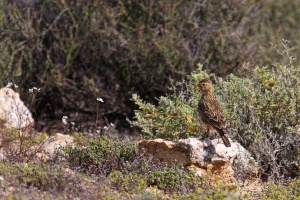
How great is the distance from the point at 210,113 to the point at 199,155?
458 millimetres

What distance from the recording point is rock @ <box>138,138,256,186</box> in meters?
7.72

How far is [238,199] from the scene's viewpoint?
6.38 m

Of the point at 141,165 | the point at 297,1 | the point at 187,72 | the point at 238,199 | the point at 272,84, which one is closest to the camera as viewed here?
the point at 238,199

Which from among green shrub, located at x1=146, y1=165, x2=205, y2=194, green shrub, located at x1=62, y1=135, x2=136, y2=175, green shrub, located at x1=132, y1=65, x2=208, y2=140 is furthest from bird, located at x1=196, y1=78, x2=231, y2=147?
green shrub, located at x1=62, y1=135, x2=136, y2=175

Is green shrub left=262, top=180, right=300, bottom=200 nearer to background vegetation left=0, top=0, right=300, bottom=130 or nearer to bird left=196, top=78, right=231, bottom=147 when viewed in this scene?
bird left=196, top=78, right=231, bottom=147

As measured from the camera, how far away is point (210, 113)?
25.2 ft

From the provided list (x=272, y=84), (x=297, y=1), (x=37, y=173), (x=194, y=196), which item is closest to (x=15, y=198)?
(x=37, y=173)

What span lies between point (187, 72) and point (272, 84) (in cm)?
303

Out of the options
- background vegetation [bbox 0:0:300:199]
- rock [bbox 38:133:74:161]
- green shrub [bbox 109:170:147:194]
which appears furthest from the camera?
background vegetation [bbox 0:0:300:199]

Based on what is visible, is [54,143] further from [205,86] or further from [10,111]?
[205,86]

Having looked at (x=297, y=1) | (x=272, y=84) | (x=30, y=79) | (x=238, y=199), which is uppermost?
(x=297, y=1)

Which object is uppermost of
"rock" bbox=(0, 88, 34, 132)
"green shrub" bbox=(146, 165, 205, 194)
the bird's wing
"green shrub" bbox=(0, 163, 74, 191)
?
the bird's wing

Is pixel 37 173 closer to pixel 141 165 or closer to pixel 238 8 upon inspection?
pixel 141 165

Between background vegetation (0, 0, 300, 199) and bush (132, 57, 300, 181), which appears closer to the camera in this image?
bush (132, 57, 300, 181)
